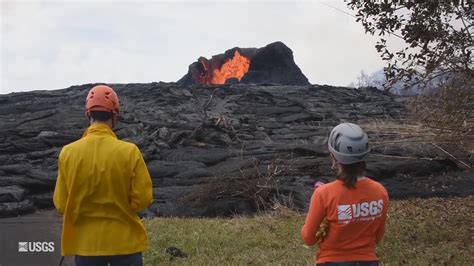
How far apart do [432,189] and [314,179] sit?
2.15 m

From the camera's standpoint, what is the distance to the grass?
6070 mm

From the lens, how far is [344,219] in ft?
10.1

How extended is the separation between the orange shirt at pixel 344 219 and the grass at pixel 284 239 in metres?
2.84

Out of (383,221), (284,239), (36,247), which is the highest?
(383,221)

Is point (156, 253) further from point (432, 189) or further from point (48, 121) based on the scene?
point (48, 121)

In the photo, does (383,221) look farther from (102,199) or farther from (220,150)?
(220,150)

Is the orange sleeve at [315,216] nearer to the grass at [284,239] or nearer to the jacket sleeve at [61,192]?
the jacket sleeve at [61,192]

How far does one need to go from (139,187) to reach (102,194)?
Answer: 0.22 metres

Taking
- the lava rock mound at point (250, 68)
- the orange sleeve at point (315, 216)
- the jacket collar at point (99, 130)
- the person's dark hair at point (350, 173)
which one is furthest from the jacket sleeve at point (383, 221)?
the lava rock mound at point (250, 68)

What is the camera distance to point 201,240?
6914 mm

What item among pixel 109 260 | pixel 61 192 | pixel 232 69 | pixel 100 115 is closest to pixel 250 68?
pixel 232 69

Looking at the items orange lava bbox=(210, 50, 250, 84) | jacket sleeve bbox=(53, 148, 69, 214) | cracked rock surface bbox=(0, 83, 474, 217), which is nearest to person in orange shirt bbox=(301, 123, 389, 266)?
jacket sleeve bbox=(53, 148, 69, 214)

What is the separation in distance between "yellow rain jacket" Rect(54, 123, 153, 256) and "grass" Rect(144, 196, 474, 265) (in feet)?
9.60

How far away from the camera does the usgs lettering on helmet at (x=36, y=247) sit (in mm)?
5156
